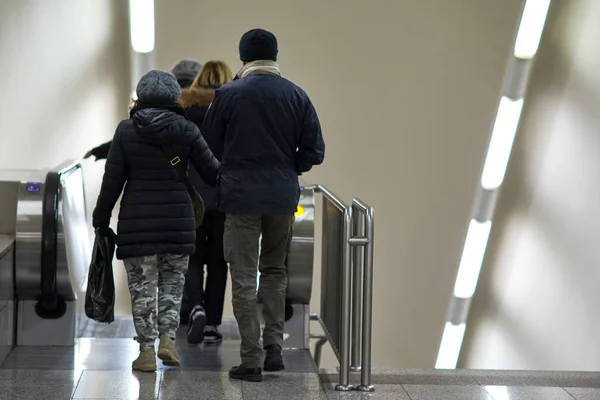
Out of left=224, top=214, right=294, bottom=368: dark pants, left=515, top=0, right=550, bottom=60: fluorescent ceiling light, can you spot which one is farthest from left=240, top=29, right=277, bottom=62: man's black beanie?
left=515, top=0, right=550, bottom=60: fluorescent ceiling light

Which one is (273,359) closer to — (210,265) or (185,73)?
(210,265)

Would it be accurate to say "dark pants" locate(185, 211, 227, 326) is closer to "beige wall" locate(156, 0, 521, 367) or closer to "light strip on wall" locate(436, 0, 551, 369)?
"beige wall" locate(156, 0, 521, 367)

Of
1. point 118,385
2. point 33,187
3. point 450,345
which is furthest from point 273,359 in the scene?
point 450,345

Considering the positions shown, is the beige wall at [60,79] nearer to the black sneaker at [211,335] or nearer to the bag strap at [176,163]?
the black sneaker at [211,335]

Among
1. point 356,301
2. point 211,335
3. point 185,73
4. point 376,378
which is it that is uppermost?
point 185,73

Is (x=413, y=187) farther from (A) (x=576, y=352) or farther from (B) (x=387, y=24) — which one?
(A) (x=576, y=352)

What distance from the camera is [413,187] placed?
9.76 m

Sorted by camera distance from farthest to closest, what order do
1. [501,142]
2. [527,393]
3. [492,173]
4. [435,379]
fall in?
[492,173]
[501,142]
[435,379]
[527,393]

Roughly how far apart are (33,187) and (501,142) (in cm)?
529

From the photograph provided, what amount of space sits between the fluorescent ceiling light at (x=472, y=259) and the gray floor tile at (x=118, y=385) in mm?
5584

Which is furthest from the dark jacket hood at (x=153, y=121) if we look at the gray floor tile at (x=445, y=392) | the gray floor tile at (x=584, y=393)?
the gray floor tile at (x=584, y=393)

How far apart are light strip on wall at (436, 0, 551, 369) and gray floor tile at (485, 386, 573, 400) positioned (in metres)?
4.63

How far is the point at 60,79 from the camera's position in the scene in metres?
8.40

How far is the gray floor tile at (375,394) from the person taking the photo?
4676mm
